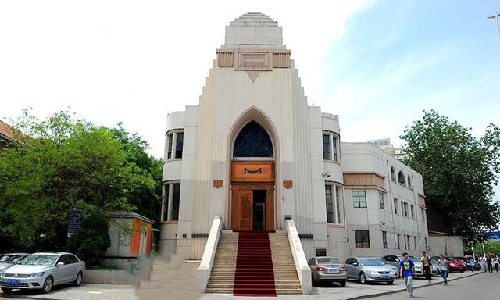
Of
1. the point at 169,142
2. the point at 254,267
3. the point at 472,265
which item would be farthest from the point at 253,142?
the point at 472,265

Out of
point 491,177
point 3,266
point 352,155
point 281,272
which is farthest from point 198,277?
point 491,177

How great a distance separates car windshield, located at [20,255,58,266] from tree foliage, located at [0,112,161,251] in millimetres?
3045

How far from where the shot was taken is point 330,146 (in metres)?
26.3

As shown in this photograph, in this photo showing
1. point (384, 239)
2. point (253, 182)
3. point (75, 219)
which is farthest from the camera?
point (384, 239)

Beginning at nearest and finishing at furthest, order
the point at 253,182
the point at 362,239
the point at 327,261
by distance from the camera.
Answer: the point at 327,261 < the point at 253,182 < the point at 362,239

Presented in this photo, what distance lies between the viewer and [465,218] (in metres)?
43.2

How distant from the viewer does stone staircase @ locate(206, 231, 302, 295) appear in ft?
48.5

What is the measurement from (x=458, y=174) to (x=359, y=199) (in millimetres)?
18980

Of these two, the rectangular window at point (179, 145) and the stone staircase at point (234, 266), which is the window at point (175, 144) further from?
the stone staircase at point (234, 266)

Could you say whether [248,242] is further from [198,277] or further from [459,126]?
[459,126]

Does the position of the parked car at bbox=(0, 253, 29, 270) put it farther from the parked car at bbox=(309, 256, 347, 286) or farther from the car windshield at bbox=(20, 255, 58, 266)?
the parked car at bbox=(309, 256, 347, 286)

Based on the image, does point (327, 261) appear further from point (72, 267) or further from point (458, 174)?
point (458, 174)

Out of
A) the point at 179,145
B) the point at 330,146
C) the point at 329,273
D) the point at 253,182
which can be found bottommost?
the point at 329,273

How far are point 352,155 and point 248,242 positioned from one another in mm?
13431
